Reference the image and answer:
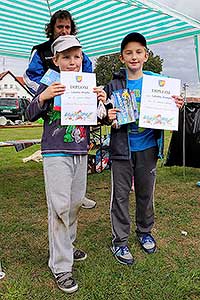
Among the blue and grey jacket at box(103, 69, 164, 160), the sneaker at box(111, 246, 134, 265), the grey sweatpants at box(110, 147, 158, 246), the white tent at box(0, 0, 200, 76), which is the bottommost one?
the sneaker at box(111, 246, 134, 265)

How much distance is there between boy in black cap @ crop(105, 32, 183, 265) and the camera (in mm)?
2785

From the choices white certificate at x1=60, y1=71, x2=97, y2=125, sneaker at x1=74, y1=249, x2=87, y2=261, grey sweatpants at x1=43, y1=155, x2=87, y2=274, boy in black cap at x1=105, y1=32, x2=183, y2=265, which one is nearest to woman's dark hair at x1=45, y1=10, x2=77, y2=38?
boy in black cap at x1=105, y1=32, x2=183, y2=265

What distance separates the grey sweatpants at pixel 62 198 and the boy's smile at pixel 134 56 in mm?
811

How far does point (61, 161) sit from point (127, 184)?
75 cm

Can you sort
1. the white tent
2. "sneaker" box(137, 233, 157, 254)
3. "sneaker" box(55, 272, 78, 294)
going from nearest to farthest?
"sneaker" box(55, 272, 78, 294), "sneaker" box(137, 233, 157, 254), the white tent

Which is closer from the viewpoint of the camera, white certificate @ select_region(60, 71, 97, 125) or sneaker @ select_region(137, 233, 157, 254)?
white certificate @ select_region(60, 71, 97, 125)

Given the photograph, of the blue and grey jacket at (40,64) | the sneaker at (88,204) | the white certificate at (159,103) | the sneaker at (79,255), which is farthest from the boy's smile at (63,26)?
the sneaker at (88,204)

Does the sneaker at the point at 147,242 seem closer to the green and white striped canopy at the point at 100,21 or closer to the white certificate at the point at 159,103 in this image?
the white certificate at the point at 159,103

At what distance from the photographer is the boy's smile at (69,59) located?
2387 mm

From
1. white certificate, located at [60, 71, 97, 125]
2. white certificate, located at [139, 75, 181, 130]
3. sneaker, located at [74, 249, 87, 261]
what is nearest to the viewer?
white certificate, located at [60, 71, 97, 125]

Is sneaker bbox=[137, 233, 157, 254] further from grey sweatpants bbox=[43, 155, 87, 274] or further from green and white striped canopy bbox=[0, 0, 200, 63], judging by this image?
green and white striped canopy bbox=[0, 0, 200, 63]

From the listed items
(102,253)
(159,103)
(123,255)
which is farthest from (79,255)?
(159,103)

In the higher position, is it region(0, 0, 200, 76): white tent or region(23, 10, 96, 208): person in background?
region(0, 0, 200, 76): white tent

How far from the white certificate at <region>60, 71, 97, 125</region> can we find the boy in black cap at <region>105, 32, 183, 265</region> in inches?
12.7
